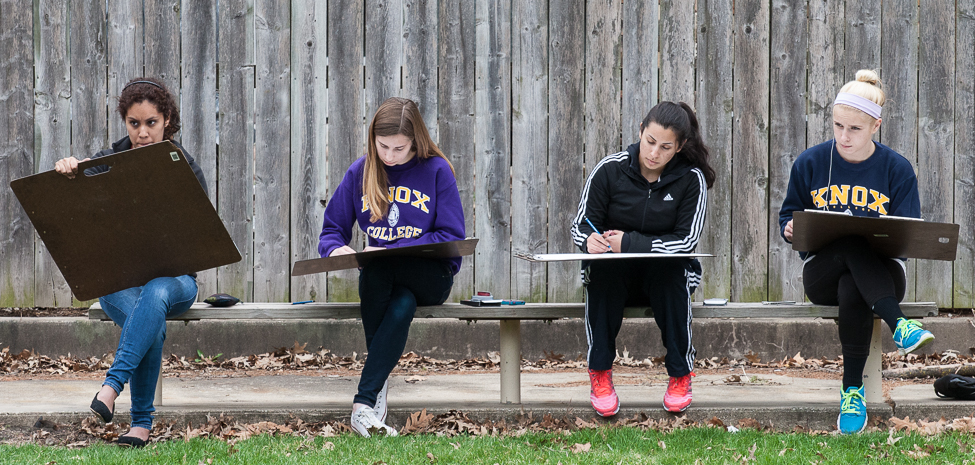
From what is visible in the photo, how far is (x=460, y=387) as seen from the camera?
418 centimetres

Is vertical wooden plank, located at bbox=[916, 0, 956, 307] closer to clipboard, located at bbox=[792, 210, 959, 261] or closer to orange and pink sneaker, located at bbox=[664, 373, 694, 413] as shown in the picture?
clipboard, located at bbox=[792, 210, 959, 261]

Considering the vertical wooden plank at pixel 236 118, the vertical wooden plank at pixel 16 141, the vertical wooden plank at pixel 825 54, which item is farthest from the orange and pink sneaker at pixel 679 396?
the vertical wooden plank at pixel 16 141

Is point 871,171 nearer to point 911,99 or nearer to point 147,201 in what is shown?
point 911,99

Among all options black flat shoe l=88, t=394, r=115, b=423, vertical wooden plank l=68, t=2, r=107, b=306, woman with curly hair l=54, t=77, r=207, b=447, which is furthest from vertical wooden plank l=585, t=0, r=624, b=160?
black flat shoe l=88, t=394, r=115, b=423

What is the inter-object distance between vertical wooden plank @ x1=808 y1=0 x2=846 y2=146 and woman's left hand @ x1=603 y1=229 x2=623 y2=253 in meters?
2.07

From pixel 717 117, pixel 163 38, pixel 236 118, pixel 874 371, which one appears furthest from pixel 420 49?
pixel 874 371

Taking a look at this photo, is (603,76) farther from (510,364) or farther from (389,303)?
(389,303)

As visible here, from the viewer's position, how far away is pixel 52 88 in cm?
499

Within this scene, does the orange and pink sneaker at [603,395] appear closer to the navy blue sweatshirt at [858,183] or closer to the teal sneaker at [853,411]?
the teal sneaker at [853,411]

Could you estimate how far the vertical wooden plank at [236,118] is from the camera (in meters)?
4.99

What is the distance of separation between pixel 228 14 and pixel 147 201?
86.7 inches

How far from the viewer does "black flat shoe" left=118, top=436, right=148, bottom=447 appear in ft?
10.0

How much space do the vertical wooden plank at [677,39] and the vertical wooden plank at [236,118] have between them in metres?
2.35

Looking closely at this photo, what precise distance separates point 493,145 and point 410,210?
1543 millimetres
